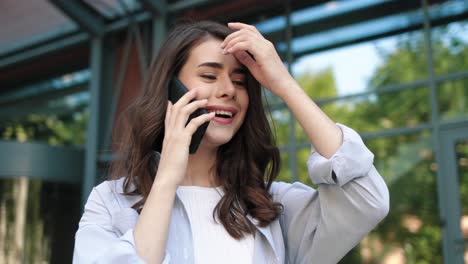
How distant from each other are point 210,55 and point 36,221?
6786mm

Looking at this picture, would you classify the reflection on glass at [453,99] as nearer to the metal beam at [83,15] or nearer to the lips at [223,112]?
the metal beam at [83,15]

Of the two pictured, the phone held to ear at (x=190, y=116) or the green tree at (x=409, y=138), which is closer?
the phone held to ear at (x=190, y=116)

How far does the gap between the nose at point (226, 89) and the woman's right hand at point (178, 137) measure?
8 cm

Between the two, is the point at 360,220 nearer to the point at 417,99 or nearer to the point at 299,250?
the point at 299,250

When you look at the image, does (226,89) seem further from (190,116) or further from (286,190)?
(286,190)

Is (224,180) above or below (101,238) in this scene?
above

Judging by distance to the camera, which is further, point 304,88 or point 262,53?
point 304,88

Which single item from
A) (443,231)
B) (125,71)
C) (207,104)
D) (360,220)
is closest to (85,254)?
(207,104)

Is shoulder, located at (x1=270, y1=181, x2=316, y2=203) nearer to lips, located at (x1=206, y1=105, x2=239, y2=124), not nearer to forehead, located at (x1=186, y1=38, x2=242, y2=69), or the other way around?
lips, located at (x1=206, y1=105, x2=239, y2=124)

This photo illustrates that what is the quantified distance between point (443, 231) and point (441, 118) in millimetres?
1330

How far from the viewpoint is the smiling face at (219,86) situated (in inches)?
66.7

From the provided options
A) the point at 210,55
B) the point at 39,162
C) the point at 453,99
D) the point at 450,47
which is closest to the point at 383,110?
the point at 453,99

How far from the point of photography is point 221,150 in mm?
1889

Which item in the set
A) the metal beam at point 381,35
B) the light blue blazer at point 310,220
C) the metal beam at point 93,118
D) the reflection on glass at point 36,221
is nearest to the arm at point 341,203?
the light blue blazer at point 310,220
